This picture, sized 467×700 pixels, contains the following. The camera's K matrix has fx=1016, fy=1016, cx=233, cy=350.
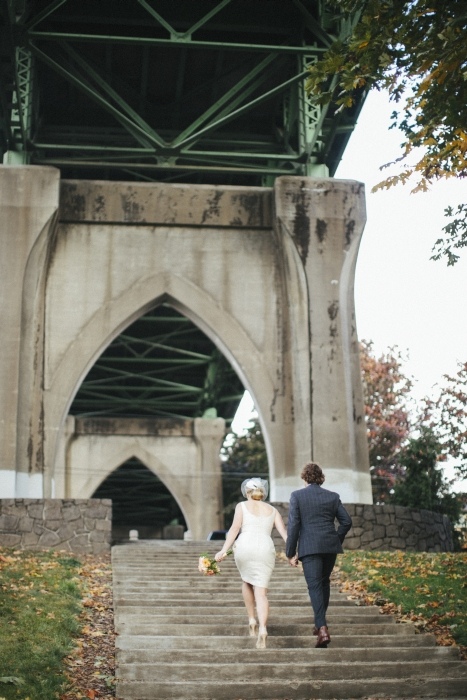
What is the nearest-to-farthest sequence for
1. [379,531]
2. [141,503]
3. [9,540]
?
[9,540] → [379,531] → [141,503]

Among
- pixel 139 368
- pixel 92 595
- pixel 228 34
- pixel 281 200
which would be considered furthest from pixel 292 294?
pixel 139 368

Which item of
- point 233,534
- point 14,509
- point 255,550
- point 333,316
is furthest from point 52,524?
point 255,550

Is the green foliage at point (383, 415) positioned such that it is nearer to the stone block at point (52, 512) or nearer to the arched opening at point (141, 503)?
the arched opening at point (141, 503)

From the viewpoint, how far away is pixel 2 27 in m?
17.6

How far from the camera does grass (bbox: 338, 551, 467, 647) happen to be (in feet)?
30.8

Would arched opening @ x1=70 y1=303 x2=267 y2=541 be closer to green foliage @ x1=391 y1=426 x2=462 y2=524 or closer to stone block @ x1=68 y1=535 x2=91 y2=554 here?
green foliage @ x1=391 y1=426 x2=462 y2=524

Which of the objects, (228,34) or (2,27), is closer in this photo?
(2,27)

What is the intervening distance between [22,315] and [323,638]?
34.2ft

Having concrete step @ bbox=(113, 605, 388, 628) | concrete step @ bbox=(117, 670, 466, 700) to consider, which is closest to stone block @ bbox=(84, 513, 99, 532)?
concrete step @ bbox=(113, 605, 388, 628)

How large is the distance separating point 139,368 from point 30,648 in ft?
76.1

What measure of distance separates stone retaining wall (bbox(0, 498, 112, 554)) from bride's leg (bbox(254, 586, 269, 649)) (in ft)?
24.1

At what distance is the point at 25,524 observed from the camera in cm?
1520

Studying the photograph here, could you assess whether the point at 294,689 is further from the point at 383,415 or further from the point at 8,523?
the point at 383,415

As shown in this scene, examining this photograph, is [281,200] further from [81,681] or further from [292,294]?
[81,681]
